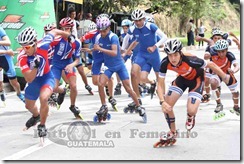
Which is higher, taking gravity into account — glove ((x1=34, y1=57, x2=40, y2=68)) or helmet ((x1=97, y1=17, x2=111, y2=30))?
helmet ((x1=97, y1=17, x2=111, y2=30))

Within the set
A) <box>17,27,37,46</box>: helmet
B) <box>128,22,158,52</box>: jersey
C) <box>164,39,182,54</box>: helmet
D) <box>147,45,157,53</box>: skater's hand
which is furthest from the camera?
<box>128,22,158,52</box>: jersey

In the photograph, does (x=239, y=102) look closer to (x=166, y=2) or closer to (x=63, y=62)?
(x=63, y=62)

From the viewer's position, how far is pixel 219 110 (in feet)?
35.2

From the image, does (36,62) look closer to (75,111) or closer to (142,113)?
(75,111)

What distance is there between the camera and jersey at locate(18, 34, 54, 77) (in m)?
8.21

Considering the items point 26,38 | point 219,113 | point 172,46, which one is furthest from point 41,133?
point 219,113

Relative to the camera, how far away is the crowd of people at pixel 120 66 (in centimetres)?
821

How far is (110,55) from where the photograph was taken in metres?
Result: 10.4

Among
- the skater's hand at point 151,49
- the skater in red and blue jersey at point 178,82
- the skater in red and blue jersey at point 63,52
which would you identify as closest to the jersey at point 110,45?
the skater in red and blue jersey at point 63,52

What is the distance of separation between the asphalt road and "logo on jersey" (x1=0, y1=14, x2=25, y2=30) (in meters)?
4.36

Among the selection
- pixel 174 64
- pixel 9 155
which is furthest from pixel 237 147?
pixel 9 155

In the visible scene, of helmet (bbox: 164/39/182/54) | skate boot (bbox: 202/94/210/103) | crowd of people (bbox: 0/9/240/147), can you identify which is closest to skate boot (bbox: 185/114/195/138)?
crowd of people (bbox: 0/9/240/147)

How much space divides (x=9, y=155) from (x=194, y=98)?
282 cm

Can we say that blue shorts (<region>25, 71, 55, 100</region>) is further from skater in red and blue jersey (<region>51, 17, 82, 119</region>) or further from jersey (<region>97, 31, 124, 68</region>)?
jersey (<region>97, 31, 124, 68</region>)
